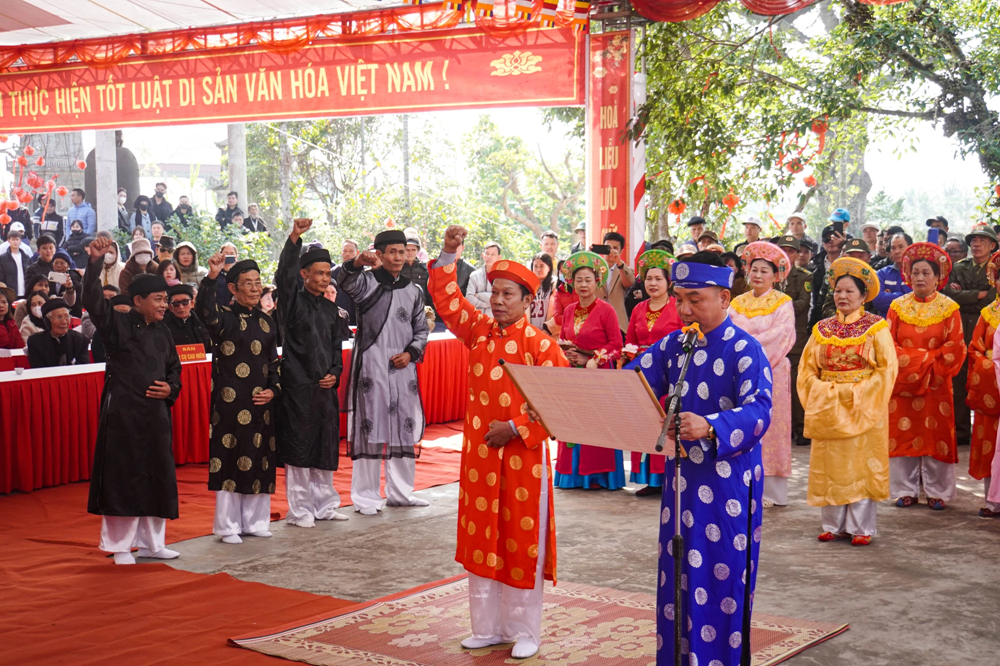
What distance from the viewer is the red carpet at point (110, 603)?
3875 millimetres

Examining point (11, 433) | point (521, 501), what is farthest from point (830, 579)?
point (11, 433)

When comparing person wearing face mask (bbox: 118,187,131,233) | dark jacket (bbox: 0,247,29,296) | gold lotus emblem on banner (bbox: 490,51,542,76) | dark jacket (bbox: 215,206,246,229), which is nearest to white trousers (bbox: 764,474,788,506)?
gold lotus emblem on banner (bbox: 490,51,542,76)

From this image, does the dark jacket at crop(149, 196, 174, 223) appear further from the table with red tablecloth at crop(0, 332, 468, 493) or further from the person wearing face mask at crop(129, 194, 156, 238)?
the table with red tablecloth at crop(0, 332, 468, 493)

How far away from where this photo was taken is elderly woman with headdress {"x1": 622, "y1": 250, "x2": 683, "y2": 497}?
633cm

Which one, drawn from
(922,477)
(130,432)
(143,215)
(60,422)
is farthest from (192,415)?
(143,215)

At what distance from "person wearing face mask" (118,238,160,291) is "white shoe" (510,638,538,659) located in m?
4.66

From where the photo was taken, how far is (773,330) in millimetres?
6090

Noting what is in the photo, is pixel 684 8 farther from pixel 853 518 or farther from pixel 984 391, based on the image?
pixel 853 518

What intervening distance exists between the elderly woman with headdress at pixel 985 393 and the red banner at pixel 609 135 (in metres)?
3.48

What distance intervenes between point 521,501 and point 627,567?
1559 mm

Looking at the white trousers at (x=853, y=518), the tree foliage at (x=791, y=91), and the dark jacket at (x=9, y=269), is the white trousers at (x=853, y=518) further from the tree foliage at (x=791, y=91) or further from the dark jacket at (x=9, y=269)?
the dark jacket at (x=9, y=269)

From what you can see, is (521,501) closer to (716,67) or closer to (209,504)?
(209,504)

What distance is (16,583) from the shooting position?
4.84 metres

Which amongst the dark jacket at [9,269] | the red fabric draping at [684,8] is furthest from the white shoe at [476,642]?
the dark jacket at [9,269]
